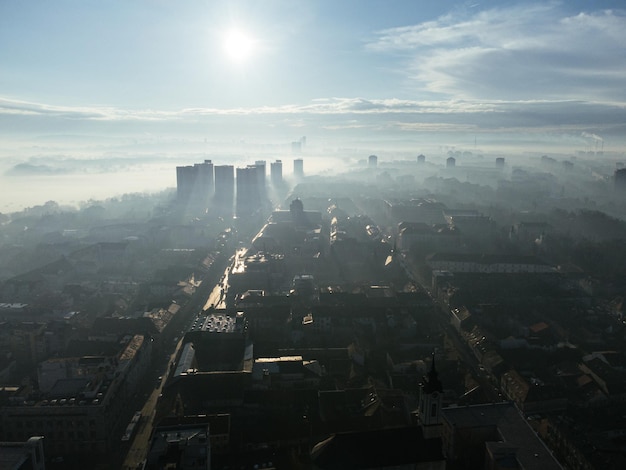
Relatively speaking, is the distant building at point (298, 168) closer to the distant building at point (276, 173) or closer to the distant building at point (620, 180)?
the distant building at point (276, 173)

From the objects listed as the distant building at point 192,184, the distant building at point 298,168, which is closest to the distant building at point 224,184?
the distant building at point 192,184

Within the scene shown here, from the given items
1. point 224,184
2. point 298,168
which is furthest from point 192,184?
point 298,168

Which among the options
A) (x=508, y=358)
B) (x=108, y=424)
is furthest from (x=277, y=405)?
(x=508, y=358)

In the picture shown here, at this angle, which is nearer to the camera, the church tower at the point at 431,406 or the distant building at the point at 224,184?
the church tower at the point at 431,406

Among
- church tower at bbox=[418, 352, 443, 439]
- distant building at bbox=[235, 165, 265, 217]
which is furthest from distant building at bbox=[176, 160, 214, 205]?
church tower at bbox=[418, 352, 443, 439]

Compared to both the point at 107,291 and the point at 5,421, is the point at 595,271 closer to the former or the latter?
the point at 107,291

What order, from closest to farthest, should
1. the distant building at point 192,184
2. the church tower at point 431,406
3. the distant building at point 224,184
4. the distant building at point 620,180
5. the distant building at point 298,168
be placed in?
the church tower at point 431,406
the distant building at point 192,184
the distant building at point 224,184
the distant building at point 620,180
the distant building at point 298,168

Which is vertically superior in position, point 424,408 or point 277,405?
point 424,408

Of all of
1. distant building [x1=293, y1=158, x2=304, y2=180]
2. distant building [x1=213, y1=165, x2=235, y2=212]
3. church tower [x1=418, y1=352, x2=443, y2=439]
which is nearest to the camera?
church tower [x1=418, y1=352, x2=443, y2=439]

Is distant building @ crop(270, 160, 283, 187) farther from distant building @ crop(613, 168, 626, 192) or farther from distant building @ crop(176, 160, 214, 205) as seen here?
distant building @ crop(613, 168, 626, 192)
